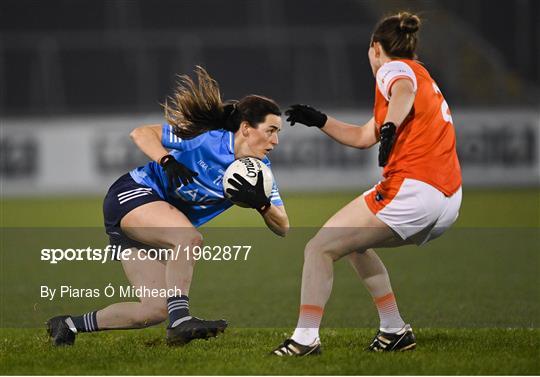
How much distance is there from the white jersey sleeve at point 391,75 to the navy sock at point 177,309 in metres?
1.69

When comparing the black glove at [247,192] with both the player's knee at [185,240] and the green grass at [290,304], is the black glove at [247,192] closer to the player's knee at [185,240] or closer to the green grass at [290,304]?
the player's knee at [185,240]

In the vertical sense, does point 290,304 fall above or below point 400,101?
below

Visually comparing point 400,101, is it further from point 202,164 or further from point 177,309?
point 177,309

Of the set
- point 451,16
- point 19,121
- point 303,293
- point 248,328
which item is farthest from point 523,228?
point 451,16

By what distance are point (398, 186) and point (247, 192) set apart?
36.5 inches

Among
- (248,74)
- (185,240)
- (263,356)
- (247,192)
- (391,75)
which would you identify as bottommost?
(248,74)

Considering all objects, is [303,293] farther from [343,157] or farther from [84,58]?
[84,58]

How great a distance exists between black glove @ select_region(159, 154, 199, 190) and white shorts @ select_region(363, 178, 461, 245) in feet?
3.57

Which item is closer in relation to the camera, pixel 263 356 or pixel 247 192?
pixel 263 356

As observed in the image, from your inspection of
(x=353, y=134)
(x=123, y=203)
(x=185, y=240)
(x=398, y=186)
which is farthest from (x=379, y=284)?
(x=123, y=203)

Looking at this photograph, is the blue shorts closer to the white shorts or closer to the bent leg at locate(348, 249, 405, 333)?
the bent leg at locate(348, 249, 405, 333)

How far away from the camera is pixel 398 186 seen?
570 cm

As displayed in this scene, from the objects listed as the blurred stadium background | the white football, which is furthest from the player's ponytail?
the blurred stadium background

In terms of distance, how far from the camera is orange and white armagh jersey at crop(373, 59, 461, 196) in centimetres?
571
